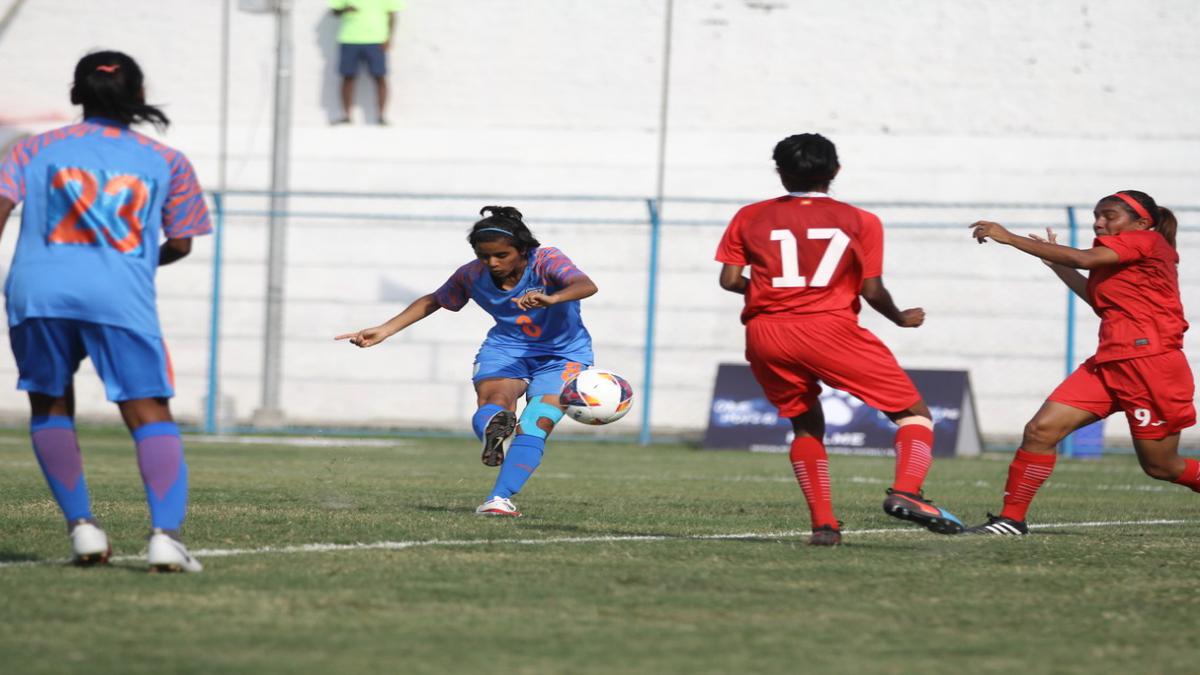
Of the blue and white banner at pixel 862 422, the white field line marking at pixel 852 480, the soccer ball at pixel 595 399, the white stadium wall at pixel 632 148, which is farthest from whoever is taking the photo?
the white stadium wall at pixel 632 148

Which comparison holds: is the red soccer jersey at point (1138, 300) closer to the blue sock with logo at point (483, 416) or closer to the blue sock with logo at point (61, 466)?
the blue sock with logo at point (483, 416)

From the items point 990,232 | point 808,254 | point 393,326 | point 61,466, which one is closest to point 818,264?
point 808,254

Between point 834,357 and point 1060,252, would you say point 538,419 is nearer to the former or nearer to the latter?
point 834,357

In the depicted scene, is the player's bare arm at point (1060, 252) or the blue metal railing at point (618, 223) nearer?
the player's bare arm at point (1060, 252)

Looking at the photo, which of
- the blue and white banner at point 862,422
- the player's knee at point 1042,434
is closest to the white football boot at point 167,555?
the player's knee at point 1042,434

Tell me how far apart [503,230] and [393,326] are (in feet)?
2.24

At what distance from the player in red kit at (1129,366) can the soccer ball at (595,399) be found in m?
1.76

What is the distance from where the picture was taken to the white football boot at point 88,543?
5.61m

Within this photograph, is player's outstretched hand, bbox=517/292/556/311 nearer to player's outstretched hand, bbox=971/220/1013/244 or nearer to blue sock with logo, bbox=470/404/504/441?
blue sock with logo, bbox=470/404/504/441

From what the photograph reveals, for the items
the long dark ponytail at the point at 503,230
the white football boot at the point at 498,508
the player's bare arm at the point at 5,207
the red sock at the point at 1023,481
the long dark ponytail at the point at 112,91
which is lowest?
the white football boot at the point at 498,508

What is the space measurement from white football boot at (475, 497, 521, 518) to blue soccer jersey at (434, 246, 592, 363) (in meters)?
A: 0.83

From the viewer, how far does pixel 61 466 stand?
5703mm

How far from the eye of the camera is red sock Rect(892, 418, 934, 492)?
22.1 feet

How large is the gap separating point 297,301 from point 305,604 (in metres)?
16.0
